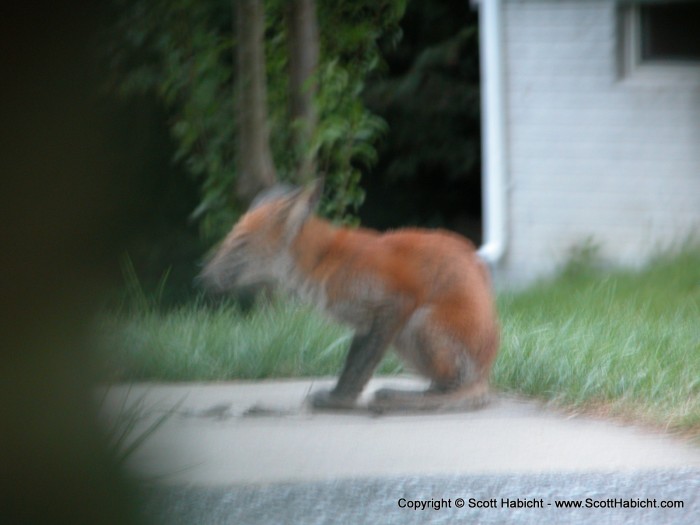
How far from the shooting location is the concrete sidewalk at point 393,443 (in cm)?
388

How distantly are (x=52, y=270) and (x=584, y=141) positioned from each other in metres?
9.10

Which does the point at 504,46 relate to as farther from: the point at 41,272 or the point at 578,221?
the point at 41,272

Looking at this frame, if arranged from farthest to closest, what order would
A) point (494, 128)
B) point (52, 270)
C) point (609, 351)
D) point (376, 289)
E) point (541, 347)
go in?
point (494, 128) < point (541, 347) < point (609, 351) < point (376, 289) < point (52, 270)

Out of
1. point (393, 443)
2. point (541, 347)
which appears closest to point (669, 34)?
point (541, 347)

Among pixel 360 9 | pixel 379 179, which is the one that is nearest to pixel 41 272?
pixel 360 9

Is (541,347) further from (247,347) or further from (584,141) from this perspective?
(584,141)

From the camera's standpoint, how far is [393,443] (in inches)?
167

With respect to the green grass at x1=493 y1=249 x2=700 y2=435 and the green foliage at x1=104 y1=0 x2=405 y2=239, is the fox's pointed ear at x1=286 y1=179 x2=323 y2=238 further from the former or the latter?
the green foliage at x1=104 y1=0 x2=405 y2=239

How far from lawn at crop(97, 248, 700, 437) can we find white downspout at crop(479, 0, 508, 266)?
66.4 inches

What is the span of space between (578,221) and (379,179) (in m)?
6.05

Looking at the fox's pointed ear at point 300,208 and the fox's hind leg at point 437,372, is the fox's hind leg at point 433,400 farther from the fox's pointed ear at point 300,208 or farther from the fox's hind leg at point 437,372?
the fox's pointed ear at point 300,208

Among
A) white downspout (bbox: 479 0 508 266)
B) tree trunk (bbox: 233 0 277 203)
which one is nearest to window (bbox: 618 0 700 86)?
Answer: white downspout (bbox: 479 0 508 266)

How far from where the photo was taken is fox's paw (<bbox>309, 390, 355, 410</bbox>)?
4809 millimetres

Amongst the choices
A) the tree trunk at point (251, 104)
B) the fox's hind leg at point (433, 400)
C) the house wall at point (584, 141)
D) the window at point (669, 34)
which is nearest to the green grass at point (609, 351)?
the fox's hind leg at point (433, 400)
